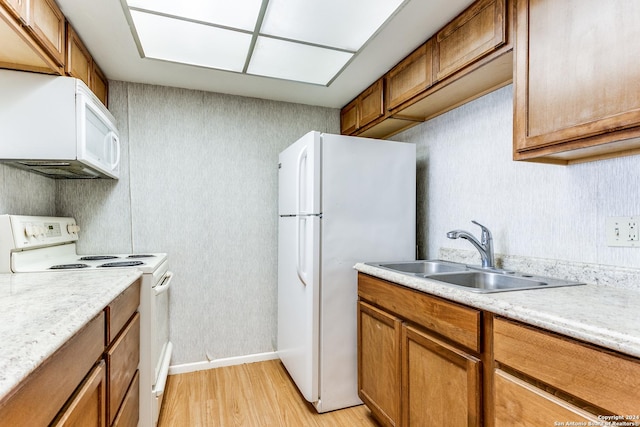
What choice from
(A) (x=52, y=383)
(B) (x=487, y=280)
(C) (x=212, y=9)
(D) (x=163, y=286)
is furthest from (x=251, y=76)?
(A) (x=52, y=383)

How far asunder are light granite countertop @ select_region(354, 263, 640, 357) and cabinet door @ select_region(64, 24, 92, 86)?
2.01 metres

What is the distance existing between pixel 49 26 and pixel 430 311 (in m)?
2.06

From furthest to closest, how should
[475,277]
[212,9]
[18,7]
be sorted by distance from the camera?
[475,277] < [212,9] < [18,7]

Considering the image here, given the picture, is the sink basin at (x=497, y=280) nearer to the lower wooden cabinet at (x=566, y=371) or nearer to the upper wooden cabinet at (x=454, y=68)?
the lower wooden cabinet at (x=566, y=371)

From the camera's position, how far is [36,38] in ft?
4.56

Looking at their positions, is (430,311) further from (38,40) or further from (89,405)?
(38,40)

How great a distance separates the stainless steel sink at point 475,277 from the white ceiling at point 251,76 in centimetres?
125

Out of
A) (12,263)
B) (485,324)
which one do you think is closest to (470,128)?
(485,324)

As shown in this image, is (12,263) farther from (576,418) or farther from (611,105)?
(611,105)

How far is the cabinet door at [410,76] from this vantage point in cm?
186

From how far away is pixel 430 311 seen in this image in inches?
54.4

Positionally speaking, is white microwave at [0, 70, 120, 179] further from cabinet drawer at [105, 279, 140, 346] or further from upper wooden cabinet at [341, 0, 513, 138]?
upper wooden cabinet at [341, 0, 513, 138]

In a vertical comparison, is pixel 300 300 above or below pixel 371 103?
below

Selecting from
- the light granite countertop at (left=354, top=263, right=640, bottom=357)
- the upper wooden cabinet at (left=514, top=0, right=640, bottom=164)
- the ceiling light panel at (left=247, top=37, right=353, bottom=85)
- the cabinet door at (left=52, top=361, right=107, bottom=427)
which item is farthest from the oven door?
the upper wooden cabinet at (left=514, top=0, right=640, bottom=164)
